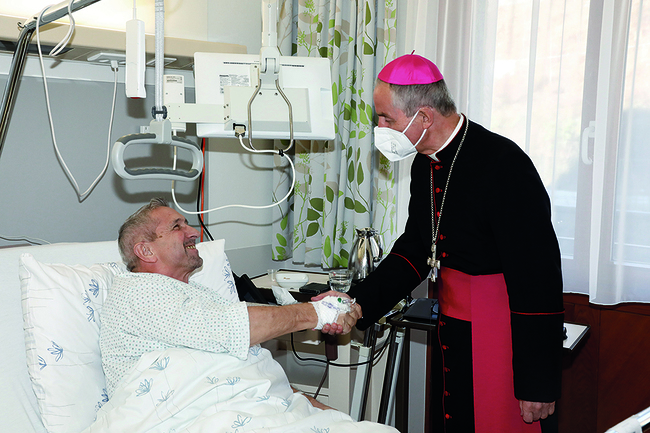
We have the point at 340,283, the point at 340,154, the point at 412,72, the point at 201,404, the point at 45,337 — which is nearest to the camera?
the point at 201,404

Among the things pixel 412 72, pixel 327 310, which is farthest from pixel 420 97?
pixel 327 310

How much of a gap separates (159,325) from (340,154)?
1476 millimetres

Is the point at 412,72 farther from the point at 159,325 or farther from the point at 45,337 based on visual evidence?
the point at 45,337

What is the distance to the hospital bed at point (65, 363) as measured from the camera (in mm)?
1385

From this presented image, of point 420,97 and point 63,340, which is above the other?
point 420,97

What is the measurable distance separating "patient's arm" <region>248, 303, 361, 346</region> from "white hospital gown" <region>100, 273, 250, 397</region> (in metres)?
0.04

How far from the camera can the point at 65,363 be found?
4.85 ft

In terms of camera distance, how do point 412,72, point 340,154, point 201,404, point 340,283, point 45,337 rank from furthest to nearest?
point 340,154 < point 340,283 < point 412,72 < point 45,337 < point 201,404

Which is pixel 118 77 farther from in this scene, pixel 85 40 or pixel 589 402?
pixel 589 402


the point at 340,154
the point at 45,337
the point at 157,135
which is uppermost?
the point at 157,135

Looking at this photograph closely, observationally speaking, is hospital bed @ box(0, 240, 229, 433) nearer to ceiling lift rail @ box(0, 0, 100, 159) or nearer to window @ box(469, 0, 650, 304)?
ceiling lift rail @ box(0, 0, 100, 159)

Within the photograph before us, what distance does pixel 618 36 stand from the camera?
1.98 metres

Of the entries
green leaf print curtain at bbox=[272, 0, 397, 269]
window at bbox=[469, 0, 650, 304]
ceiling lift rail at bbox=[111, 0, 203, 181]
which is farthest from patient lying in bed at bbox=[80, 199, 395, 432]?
window at bbox=[469, 0, 650, 304]

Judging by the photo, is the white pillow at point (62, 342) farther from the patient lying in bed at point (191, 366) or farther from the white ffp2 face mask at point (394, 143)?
the white ffp2 face mask at point (394, 143)
